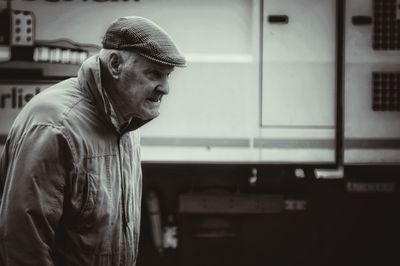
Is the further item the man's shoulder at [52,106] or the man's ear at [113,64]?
the man's ear at [113,64]

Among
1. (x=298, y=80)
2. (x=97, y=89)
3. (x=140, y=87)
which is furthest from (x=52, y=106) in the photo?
(x=298, y=80)

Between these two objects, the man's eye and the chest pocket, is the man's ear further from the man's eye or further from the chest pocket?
the chest pocket

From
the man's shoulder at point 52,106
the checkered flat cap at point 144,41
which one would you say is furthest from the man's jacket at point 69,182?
the checkered flat cap at point 144,41

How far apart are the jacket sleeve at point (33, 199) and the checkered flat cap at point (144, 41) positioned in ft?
1.48

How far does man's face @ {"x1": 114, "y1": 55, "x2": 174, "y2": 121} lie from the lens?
2.48 metres

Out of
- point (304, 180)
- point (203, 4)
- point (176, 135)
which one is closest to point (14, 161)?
point (176, 135)

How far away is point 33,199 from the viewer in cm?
222

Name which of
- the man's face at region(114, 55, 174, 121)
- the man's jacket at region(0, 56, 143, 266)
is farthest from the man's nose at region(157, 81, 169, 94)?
the man's jacket at region(0, 56, 143, 266)

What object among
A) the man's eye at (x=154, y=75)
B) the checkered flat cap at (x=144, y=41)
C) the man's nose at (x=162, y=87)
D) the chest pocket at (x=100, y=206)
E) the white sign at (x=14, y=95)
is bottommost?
the chest pocket at (x=100, y=206)

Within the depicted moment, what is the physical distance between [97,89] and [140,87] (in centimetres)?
17

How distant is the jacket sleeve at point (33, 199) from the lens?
2223 millimetres

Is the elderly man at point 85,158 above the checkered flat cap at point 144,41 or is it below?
below

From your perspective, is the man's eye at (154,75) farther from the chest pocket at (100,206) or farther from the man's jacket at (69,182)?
the chest pocket at (100,206)

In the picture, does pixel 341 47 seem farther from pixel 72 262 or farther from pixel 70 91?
pixel 72 262
